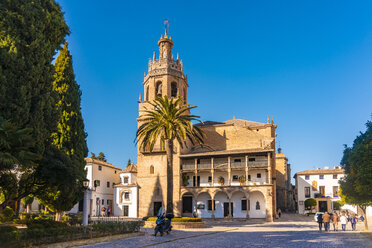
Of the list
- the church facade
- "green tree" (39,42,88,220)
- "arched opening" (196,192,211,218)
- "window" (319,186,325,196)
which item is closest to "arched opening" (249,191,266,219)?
the church facade

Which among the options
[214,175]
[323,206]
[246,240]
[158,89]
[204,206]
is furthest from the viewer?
[323,206]

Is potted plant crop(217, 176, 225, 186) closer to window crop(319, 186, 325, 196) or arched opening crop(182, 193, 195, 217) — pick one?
arched opening crop(182, 193, 195, 217)

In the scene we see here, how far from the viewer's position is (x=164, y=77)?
46.5 meters

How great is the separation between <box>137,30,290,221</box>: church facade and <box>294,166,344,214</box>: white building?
1599 centimetres

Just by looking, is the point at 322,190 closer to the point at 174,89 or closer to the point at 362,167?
the point at 174,89

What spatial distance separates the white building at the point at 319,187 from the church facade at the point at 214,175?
16.0 metres

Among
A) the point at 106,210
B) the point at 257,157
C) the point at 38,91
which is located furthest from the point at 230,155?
the point at 38,91

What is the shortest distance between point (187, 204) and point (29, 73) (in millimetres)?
32026

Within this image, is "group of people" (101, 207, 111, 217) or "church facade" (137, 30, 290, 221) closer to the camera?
"church facade" (137, 30, 290, 221)

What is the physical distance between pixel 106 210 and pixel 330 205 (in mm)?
35323

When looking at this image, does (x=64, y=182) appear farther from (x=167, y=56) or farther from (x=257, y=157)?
(x=167, y=56)

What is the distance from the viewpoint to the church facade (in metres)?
41.0

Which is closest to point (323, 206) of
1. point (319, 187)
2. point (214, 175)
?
point (319, 187)

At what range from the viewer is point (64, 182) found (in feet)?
57.6
